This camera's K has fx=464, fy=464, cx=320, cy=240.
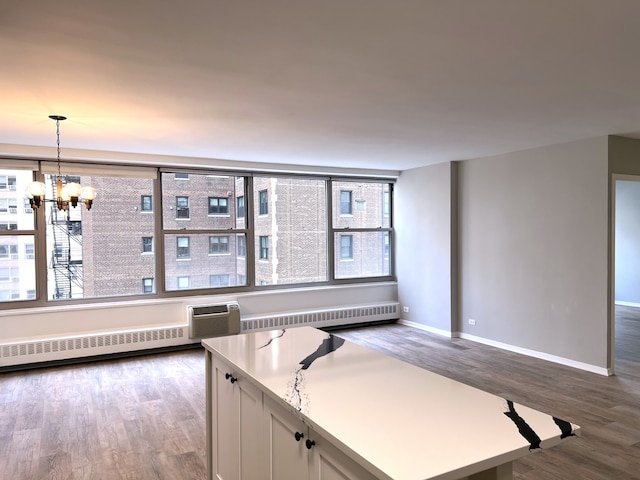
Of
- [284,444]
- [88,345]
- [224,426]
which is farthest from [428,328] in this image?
[284,444]

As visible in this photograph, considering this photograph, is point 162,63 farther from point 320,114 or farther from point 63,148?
point 63,148

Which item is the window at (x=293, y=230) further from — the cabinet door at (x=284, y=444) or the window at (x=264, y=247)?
the cabinet door at (x=284, y=444)

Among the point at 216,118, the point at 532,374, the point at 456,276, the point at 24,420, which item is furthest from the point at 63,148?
the point at 532,374

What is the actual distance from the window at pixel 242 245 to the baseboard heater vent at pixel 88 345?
1.40 m

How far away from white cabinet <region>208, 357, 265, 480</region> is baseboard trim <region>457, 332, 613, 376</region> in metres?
4.14

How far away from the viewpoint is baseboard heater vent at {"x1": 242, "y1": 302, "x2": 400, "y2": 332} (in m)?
6.60

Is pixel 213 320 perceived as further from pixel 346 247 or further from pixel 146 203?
pixel 346 247

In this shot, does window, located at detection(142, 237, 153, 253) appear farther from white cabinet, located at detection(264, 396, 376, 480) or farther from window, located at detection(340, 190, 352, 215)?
white cabinet, located at detection(264, 396, 376, 480)

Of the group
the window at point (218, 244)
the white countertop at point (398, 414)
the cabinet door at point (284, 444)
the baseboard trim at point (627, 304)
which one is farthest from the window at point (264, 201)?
the baseboard trim at point (627, 304)

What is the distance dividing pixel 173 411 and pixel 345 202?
4.53m

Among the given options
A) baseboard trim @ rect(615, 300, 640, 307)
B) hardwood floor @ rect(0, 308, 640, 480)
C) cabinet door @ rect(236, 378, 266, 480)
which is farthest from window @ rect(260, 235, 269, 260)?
baseboard trim @ rect(615, 300, 640, 307)

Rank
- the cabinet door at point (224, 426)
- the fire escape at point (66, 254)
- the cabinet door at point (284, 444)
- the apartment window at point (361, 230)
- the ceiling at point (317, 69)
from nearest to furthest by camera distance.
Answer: the cabinet door at point (284, 444), the ceiling at point (317, 69), the cabinet door at point (224, 426), the fire escape at point (66, 254), the apartment window at point (361, 230)

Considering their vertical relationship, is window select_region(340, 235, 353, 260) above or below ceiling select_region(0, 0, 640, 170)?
below

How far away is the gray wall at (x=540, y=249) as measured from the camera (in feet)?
16.1
